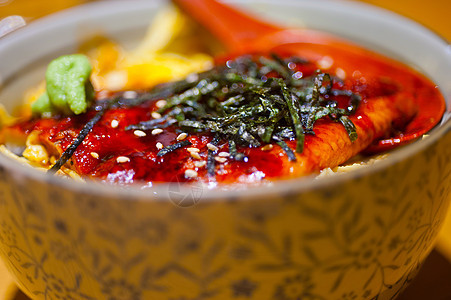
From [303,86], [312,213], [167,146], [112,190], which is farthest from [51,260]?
[303,86]

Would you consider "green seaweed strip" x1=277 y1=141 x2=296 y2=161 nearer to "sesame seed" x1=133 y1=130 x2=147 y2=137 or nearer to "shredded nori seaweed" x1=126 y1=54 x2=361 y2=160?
"shredded nori seaweed" x1=126 y1=54 x2=361 y2=160

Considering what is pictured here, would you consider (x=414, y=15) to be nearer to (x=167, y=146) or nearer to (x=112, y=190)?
(x=167, y=146)

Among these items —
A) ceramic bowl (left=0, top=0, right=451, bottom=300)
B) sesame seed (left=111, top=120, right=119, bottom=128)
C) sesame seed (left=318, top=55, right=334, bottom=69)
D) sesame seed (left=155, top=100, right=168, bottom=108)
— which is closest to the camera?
ceramic bowl (left=0, top=0, right=451, bottom=300)

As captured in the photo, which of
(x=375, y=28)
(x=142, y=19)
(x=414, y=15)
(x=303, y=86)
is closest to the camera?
(x=303, y=86)

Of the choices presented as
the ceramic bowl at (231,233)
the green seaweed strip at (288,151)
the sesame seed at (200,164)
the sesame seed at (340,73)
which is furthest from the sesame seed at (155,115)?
the sesame seed at (340,73)

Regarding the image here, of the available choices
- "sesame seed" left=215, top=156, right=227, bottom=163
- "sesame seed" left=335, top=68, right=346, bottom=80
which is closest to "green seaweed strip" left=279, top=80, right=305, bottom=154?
"sesame seed" left=215, top=156, right=227, bottom=163
